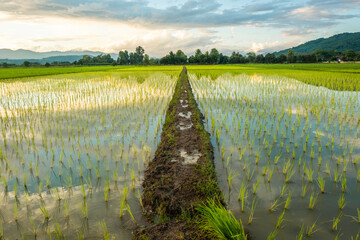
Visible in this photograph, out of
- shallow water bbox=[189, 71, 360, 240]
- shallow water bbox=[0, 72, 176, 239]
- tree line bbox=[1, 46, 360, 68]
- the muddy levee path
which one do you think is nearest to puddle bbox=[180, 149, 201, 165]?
the muddy levee path

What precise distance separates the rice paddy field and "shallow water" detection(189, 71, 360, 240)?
14mm

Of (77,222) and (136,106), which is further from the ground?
(136,106)

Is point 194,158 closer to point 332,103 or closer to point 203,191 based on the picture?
point 203,191

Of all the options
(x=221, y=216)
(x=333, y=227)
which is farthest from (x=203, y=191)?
(x=333, y=227)

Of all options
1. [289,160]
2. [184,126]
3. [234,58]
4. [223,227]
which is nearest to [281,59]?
[234,58]

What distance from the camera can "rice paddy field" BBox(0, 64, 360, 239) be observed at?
2400mm

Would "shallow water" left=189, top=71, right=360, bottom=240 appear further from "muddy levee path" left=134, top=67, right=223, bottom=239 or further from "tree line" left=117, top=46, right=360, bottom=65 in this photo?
"tree line" left=117, top=46, right=360, bottom=65

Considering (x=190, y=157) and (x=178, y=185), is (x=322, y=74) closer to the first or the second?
(x=190, y=157)

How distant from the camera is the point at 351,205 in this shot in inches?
104

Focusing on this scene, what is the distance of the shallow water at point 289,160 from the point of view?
96.7 inches

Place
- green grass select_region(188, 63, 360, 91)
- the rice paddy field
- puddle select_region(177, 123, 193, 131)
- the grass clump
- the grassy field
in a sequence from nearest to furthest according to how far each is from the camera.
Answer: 1. the grass clump
2. the rice paddy field
3. puddle select_region(177, 123, 193, 131)
4. green grass select_region(188, 63, 360, 91)
5. the grassy field

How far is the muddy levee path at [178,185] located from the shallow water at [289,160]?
0.25m

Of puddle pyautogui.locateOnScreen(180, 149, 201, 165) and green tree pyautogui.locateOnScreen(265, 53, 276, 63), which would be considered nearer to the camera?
puddle pyautogui.locateOnScreen(180, 149, 201, 165)

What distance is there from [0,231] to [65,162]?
1594 millimetres
